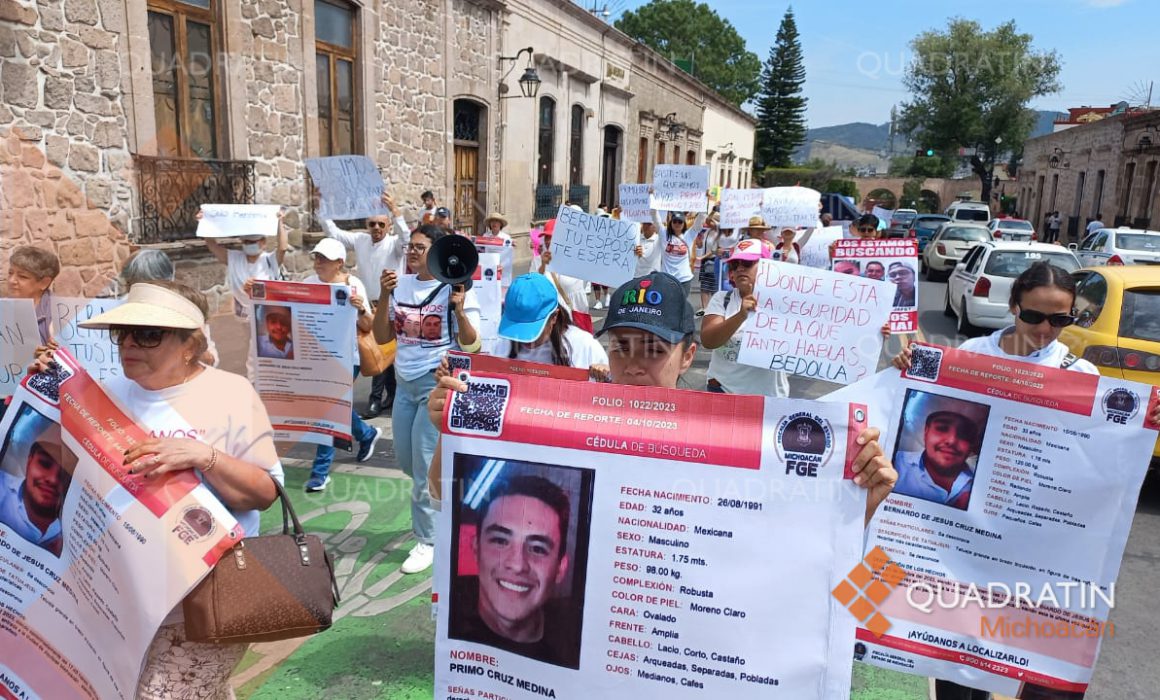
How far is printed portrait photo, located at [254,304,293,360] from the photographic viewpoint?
17.1 ft

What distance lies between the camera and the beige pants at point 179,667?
2.27 metres

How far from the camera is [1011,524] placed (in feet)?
8.64

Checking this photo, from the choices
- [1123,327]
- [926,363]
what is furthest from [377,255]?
[1123,327]

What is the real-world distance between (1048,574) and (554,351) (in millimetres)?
2108

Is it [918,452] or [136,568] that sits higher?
[918,452]

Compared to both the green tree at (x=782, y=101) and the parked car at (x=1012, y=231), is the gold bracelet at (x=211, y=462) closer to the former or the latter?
the parked car at (x=1012, y=231)

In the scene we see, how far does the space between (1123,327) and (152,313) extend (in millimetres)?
6638

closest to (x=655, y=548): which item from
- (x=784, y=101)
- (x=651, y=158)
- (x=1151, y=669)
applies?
(x=1151, y=669)

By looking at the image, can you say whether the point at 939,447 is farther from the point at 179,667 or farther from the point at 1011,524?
the point at 179,667

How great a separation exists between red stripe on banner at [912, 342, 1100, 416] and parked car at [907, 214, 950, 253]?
26.8 meters

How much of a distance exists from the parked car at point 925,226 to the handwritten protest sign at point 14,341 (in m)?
27.9

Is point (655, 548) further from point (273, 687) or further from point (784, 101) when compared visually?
point (784, 101)

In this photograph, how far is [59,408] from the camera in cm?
227

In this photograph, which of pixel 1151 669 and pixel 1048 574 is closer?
pixel 1048 574
